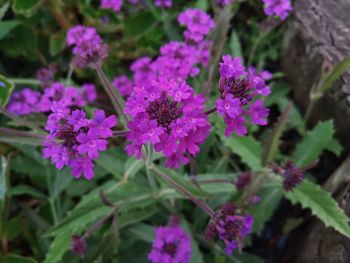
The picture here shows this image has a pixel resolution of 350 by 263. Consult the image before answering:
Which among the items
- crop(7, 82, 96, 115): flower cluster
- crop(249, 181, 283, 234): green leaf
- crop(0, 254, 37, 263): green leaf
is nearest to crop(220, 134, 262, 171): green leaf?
crop(249, 181, 283, 234): green leaf

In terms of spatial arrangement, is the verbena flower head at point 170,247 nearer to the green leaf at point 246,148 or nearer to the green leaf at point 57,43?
the green leaf at point 246,148

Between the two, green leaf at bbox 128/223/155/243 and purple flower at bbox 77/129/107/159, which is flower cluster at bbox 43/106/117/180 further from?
green leaf at bbox 128/223/155/243


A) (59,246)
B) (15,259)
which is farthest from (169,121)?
(15,259)

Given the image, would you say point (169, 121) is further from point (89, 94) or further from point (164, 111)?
point (89, 94)

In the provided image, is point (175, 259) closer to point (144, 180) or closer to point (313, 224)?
point (144, 180)

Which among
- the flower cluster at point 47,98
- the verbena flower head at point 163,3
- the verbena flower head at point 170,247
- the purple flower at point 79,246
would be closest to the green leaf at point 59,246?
the purple flower at point 79,246

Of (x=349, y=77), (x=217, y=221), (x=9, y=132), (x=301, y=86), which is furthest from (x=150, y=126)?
(x=301, y=86)
